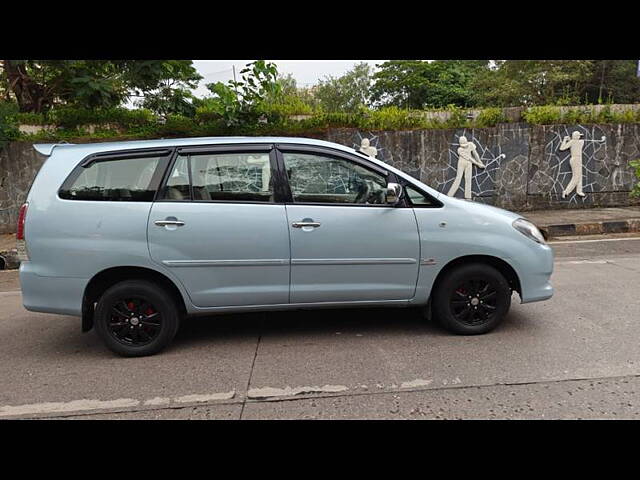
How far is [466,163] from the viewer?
34.7ft

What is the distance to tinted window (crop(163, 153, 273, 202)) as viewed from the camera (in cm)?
353

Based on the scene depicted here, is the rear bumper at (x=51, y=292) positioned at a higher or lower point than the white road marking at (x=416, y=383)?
higher

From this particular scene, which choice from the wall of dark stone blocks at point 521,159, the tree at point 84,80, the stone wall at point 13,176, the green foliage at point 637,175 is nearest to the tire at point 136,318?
the tree at point 84,80

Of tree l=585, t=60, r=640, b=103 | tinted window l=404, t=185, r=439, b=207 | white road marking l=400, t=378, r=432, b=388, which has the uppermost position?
tree l=585, t=60, r=640, b=103

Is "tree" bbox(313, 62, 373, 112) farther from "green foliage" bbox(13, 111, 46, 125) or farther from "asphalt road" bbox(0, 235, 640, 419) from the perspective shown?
"asphalt road" bbox(0, 235, 640, 419)

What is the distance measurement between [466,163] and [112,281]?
9.12 metres

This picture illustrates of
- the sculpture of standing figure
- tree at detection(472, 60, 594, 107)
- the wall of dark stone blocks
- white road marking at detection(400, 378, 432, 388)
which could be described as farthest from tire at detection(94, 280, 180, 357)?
tree at detection(472, 60, 594, 107)

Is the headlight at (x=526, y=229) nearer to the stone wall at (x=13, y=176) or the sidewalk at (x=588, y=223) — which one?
the sidewalk at (x=588, y=223)

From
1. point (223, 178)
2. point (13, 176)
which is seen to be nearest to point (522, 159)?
point (223, 178)

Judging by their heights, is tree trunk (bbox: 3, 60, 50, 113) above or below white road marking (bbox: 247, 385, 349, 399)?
above

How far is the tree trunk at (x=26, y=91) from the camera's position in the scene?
36.9ft

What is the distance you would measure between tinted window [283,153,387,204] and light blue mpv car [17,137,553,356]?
0.5 inches

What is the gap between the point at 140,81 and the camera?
988 centimetres

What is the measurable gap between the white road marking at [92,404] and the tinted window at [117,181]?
1.53 metres
